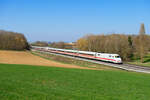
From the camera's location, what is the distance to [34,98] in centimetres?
640

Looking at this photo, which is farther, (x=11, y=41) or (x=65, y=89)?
(x=11, y=41)

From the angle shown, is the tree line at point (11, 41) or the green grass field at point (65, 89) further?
the tree line at point (11, 41)

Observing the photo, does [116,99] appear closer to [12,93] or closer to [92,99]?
[92,99]

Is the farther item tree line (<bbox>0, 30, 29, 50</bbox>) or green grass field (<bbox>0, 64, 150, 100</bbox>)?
tree line (<bbox>0, 30, 29, 50</bbox>)

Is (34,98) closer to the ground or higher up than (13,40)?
closer to the ground

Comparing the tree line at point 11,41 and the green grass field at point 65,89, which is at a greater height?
the tree line at point 11,41

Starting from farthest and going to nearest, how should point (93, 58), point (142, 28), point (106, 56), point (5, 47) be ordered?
point (5, 47)
point (142, 28)
point (93, 58)
point (106, 56)

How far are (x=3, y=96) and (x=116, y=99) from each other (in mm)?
5282

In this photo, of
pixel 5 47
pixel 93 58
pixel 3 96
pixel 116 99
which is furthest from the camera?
pixel 5 47

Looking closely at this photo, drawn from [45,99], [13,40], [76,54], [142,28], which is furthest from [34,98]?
[13,40]

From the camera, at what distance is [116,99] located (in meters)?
7.59

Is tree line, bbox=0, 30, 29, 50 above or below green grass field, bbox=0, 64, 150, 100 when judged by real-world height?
above

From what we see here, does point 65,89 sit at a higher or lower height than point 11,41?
lower

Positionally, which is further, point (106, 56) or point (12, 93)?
point (106, 56)
